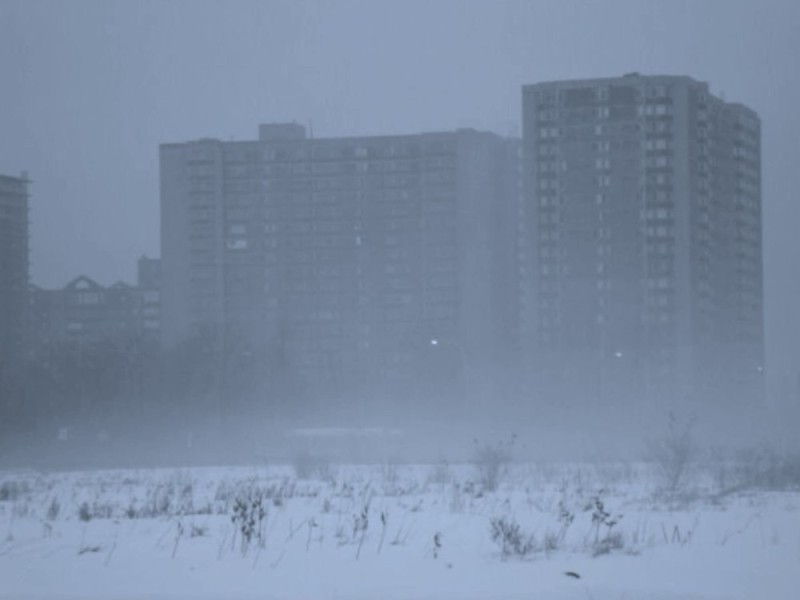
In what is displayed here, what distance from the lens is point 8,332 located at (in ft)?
281

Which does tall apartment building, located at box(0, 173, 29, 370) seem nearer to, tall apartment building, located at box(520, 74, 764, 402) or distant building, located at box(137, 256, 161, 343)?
distant building, located at box(137, 256, 161, 343)

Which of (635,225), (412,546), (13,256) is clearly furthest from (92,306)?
(412,546)

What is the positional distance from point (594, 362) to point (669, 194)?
15.7m

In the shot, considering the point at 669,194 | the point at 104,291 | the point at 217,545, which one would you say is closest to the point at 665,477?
the point at 217,545

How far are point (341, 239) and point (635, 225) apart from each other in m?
25.3

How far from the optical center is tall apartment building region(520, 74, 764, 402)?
266 ft

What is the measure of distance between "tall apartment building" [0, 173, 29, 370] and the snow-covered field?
7302cm

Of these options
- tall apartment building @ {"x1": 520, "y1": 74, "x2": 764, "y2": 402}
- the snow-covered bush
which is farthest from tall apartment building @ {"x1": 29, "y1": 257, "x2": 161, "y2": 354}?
the snow-covered bush

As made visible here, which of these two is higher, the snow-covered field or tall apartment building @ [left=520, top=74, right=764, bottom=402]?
tall apartment building @ [left=520, top=74, right=764, bottom=402]

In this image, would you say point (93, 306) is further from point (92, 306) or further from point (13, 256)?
point (13, 256)

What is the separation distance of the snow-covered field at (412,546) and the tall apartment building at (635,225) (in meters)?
63.1

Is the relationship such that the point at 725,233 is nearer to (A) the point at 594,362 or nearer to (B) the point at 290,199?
(A) the point at 594,362

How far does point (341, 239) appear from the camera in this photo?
3804 inches

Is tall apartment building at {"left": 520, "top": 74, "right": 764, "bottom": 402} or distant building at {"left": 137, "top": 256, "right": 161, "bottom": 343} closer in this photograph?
tall apartment building at {"left": 520, "top": 74, "right": 764, "bottom": 402}
